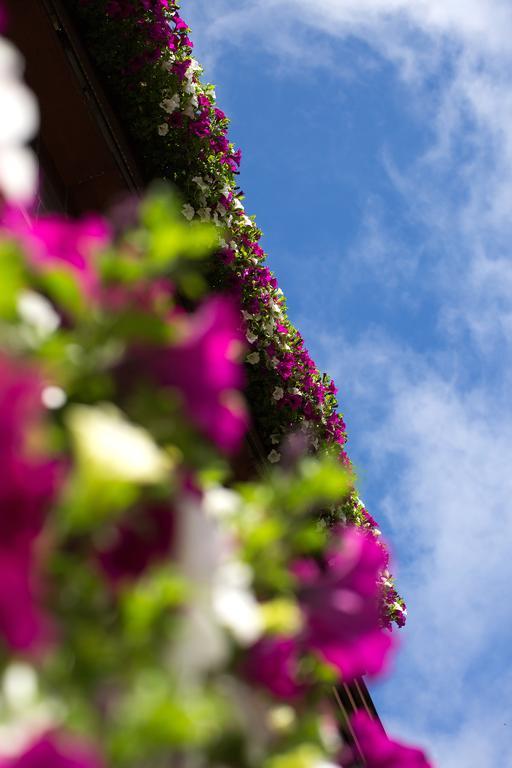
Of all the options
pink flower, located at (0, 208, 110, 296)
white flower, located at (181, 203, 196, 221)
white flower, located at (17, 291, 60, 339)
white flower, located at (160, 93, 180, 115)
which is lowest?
white flower, located at (17, 291, 60, 339)

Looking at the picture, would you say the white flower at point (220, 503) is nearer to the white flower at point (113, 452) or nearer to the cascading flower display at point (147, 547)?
the cascading flower display at point (147, 547)

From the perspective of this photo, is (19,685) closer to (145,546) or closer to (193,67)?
(145,546)

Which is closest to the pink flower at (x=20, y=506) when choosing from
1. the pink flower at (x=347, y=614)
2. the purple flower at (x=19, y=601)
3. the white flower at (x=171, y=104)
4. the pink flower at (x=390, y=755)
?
the purple flower at (x=19, y=601)

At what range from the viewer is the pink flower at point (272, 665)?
83cm

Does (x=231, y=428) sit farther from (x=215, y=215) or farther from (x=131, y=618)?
(x=215, y=215)

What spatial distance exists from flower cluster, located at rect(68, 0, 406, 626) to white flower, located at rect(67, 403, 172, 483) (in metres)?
5.15

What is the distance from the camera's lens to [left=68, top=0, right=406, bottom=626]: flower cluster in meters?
5.73

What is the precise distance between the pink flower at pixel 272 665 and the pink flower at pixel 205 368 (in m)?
0.23

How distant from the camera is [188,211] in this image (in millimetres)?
6035

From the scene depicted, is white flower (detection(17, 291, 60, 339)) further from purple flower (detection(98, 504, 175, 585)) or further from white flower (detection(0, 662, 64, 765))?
white flower (detection(0, 662, 64, 765))

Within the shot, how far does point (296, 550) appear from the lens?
0.96 meters

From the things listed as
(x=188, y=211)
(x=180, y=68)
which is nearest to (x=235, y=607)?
(x=188, y=211)

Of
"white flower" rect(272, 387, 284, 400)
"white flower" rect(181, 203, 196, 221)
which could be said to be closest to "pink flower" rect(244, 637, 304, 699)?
"white flower" rect(181, 203, 196, 221)

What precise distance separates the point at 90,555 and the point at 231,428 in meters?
0.23
